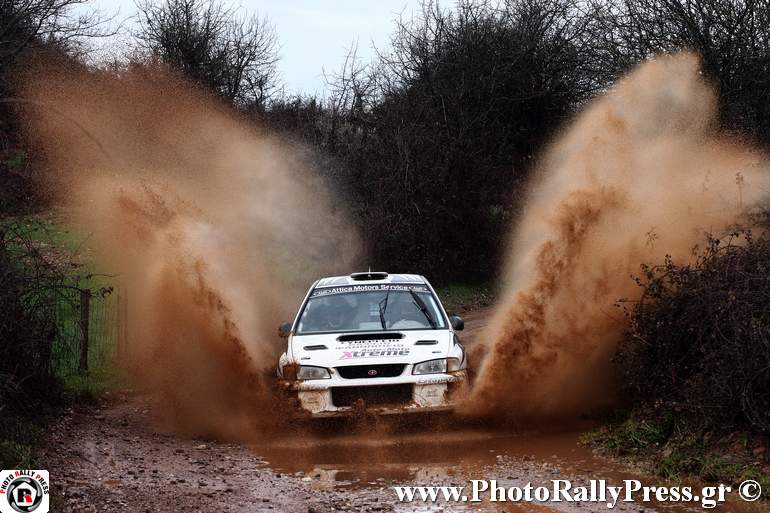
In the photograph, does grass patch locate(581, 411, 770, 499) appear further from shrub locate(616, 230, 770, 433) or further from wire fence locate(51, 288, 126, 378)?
wire fence locate(51, 288, 126, 378)

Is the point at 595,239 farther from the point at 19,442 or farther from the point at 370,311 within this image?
the point at 19,442

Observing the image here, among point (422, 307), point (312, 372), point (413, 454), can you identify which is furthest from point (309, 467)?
point (422, 307)

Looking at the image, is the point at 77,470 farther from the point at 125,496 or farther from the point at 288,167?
the point at 288,167

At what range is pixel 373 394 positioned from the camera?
998 centimetres

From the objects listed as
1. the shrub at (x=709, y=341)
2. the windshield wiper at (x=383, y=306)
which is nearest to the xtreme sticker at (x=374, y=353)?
the windshield wiper at (x=383, y=306)

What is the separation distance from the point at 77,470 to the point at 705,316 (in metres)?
6.11

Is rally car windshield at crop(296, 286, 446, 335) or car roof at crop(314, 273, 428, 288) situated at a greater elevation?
car roof at crop(314, 273, 428, 288)

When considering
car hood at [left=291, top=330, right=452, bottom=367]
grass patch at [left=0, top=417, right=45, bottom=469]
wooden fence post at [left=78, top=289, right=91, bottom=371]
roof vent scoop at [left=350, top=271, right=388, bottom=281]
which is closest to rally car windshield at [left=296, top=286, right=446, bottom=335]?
car hood at [left=291, top=330, right=452, bottom=367]

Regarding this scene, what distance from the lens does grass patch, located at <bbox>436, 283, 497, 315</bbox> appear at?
83.7ft

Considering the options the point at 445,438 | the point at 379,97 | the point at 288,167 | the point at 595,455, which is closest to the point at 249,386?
the point at 445,438

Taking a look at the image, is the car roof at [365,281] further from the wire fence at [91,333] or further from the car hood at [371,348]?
the wire fence at [91,333]

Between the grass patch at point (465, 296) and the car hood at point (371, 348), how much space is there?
13.7 m

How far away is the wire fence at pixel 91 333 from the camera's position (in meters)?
14.2

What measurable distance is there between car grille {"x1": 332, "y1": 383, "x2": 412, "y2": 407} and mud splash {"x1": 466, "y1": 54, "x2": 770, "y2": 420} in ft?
2.82
